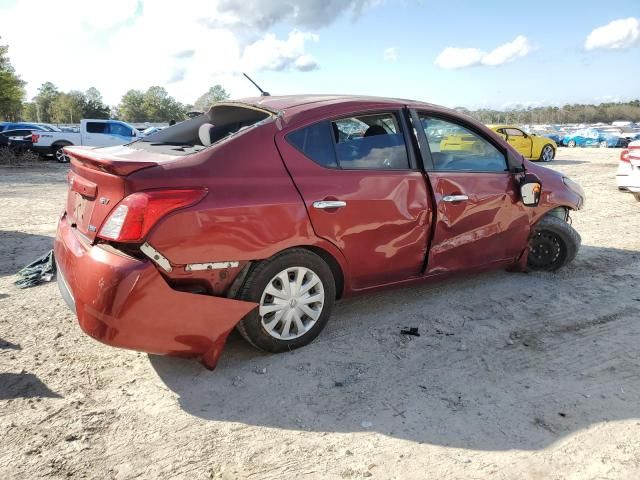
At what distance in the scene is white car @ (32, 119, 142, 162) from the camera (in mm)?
19656

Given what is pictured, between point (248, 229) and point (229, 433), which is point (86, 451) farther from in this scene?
→ point (248, 229)

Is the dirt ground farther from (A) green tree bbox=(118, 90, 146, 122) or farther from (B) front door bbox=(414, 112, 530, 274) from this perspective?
(A) green tree bbox=(118, 90, 146, 122)

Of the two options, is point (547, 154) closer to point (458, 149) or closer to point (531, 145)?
point (531, 145)

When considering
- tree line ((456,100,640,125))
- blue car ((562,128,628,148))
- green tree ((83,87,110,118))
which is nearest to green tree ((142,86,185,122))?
green tree ((83,87,110,118))

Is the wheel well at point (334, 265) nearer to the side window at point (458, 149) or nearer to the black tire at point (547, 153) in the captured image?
the side window at point (458, 149)

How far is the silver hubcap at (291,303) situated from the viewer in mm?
3168

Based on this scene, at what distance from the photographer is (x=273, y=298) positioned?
3.17 meters

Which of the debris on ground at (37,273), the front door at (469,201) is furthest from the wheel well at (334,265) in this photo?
the debris on ground at (37,273)

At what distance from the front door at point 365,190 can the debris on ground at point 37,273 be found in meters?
2.73

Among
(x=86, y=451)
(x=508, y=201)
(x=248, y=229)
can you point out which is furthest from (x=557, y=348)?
(x=86, y=451)

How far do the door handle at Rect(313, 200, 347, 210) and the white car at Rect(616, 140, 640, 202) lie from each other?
7.33m

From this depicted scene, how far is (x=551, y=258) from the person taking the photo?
16.3ft

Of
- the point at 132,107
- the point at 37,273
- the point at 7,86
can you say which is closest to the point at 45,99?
the point at 132,107

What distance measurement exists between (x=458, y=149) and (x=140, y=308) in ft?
9.07
